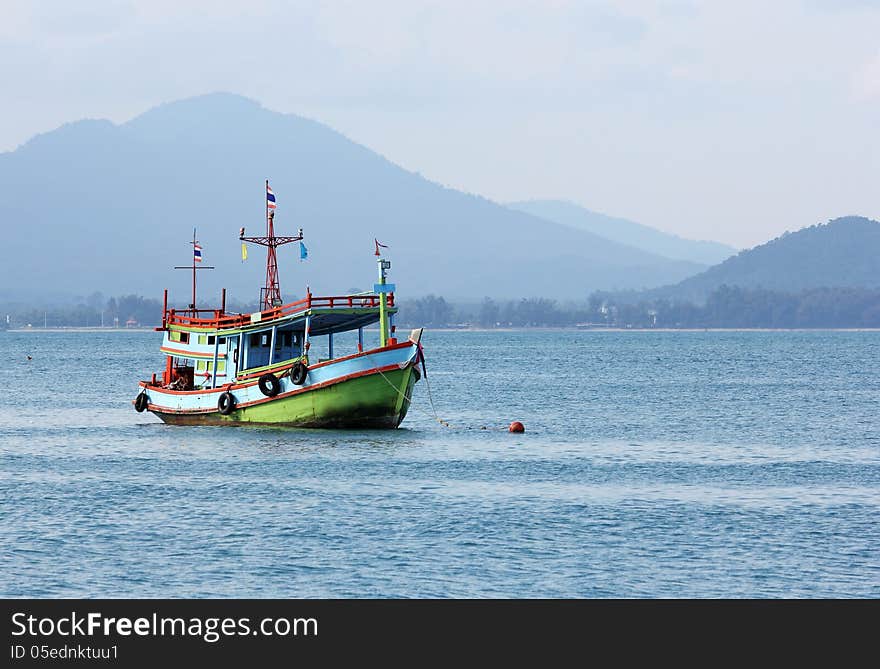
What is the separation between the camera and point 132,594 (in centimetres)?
2947

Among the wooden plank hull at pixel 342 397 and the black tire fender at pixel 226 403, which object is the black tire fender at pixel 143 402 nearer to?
the wooden plank hull at pixel 342 397

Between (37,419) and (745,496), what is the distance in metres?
41.2

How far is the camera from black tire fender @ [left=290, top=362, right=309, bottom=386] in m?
54.1

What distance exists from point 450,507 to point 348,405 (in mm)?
15634

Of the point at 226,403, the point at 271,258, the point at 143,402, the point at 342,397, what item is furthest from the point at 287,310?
the point at 143,402

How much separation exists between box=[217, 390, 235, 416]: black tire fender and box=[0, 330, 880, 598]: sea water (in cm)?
92

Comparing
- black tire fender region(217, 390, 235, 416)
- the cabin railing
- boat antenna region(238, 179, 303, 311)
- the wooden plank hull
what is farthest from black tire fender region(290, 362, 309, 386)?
boat antenna region(238, 179, 303, 311)

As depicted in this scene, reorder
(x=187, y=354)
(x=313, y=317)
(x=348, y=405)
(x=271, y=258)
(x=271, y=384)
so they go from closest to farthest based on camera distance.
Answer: (x=348, y=405) → (x=313, y=317) → (x=271, y=384) → (x=187, y=354) → (x=271, y=258)

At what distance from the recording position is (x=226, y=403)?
2235 inches

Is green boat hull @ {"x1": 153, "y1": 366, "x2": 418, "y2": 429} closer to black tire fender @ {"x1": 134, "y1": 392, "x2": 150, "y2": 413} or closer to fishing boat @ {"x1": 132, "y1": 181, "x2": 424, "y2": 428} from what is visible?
fishing boat @ {"x1": 132, "y1": 181, "x2": 424, "y2": 428}

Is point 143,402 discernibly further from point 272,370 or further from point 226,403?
point 272,370

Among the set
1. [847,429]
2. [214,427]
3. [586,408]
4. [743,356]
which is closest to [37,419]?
[214,427]

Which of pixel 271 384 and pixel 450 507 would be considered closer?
pixel 450 507
